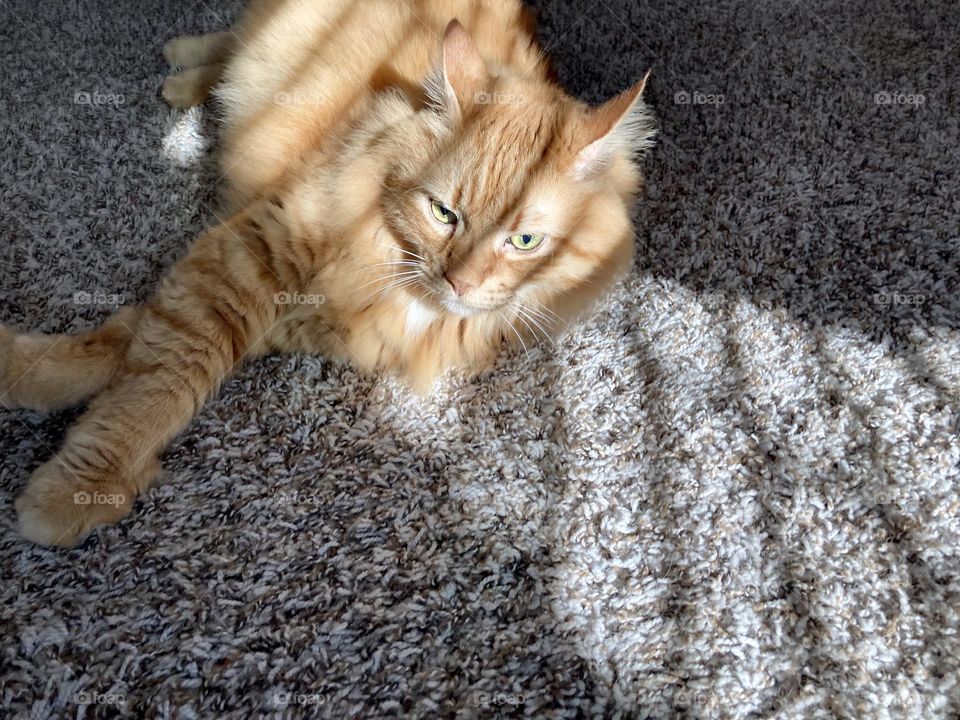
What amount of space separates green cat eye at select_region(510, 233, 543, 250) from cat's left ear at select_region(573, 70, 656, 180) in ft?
0.51

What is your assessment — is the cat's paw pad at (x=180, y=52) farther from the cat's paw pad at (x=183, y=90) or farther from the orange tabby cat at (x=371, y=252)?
the orange tabby cat at (x=371, y=252)

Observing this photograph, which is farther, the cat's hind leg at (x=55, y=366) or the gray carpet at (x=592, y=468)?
the cat's hind leg at (x=55, y=366)

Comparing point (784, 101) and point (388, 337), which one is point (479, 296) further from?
point (784, 101)

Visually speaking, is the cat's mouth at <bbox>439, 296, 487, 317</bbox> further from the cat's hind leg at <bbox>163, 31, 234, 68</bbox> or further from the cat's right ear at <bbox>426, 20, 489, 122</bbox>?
the cat's hind leg at <bbox>163, 31, 234, 68</bbox>

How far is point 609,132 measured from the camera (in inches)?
49.0

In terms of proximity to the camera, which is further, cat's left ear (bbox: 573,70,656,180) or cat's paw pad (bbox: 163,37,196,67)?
cat's paw pad (bbox: 163,37,196,67)

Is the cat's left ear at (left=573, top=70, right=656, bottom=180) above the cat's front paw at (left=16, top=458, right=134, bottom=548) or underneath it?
above

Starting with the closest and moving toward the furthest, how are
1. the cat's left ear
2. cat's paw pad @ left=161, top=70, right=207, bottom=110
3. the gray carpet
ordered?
1. the gray carpet
2. the cat's left ear
3. cat's paw pad @ left=161, top=70, right=207, bottom=110

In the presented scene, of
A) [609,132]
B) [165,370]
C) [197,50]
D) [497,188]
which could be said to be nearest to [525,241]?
[497,188]

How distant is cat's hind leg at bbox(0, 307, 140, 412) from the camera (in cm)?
129

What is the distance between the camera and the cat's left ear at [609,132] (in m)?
1.22

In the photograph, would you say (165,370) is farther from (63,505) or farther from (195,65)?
(195,65)

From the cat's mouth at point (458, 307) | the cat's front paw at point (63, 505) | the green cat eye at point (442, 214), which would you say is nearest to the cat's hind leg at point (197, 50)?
the green cat eye at point (442, 214)

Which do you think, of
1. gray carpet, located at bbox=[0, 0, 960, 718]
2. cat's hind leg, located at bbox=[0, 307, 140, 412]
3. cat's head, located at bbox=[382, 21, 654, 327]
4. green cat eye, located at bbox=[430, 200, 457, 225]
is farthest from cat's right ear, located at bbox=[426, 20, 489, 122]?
cat's hind leg, located at bbox=[0, 307, 140, 412]
